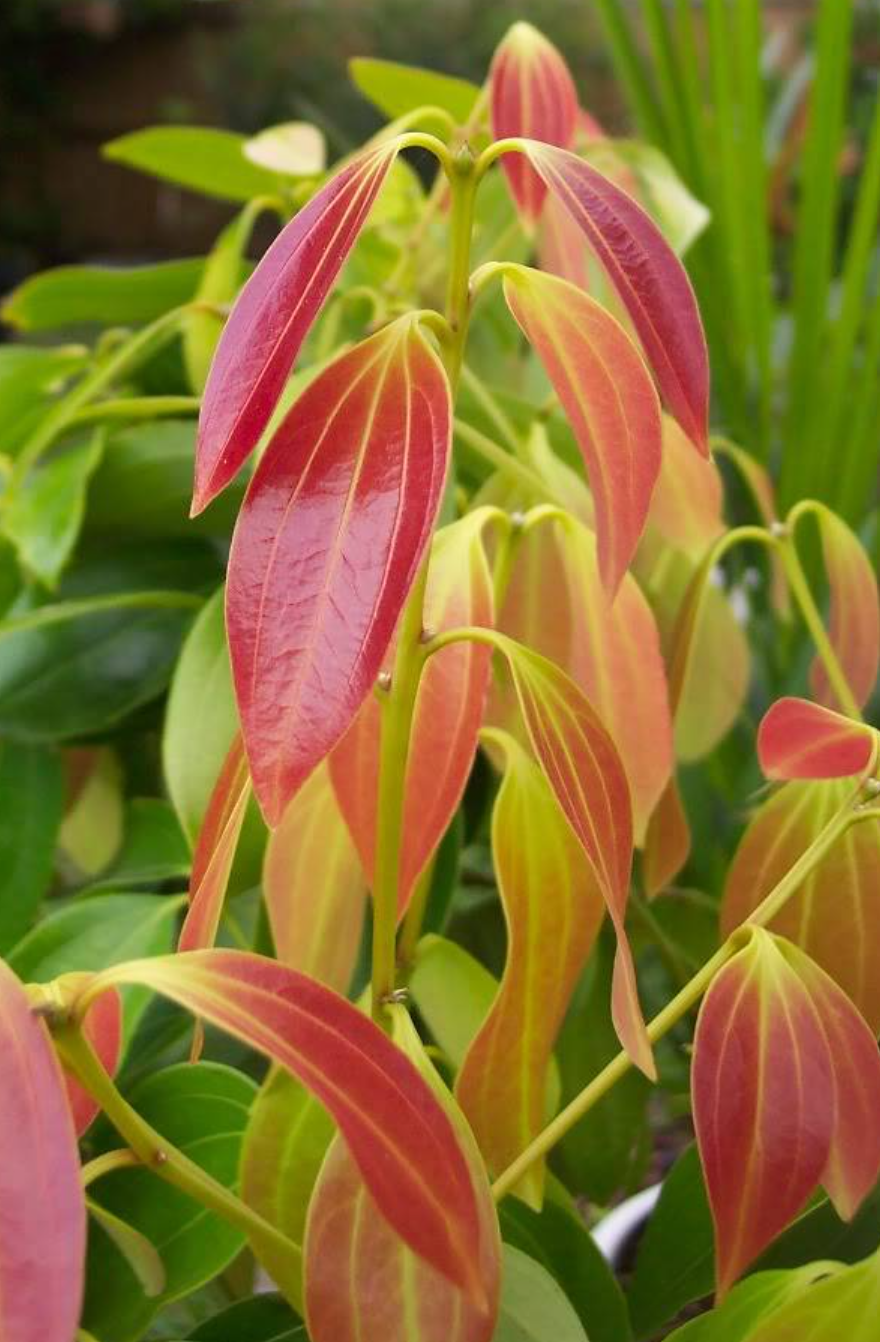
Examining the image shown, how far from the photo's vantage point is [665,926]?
0.44 meters

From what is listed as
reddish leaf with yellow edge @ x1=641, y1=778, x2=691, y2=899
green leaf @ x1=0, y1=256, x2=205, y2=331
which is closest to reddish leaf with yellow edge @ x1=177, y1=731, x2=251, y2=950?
reddish leaf with yellow edge @ x1=641, y1=778, x2=691, y2=899

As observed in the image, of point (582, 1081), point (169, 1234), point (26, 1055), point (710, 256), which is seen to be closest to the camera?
point (26, 1055)

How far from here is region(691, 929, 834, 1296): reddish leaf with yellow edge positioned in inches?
8.9

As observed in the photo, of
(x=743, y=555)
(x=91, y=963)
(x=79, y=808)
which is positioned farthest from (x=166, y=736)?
(x=743, y=555)

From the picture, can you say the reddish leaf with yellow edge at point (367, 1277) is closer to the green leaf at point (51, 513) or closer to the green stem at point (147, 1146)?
the green stem at point (147, 1146)

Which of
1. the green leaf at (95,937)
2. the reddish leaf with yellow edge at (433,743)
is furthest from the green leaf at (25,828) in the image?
the reddish leaf with yellow edge at (433,743)

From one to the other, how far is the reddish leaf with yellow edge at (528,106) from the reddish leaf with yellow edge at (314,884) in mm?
154

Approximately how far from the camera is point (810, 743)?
25 cm

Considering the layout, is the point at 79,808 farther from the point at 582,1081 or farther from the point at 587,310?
the point at 587,310

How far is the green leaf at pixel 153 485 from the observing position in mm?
426

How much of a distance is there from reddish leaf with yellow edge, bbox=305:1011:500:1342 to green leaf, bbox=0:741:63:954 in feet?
0.56

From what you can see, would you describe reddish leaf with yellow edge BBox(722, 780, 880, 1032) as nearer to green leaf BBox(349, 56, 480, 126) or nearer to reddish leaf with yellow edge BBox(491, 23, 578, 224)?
reddish leaf with yellow edge BBox(491, 23, 578, 224)

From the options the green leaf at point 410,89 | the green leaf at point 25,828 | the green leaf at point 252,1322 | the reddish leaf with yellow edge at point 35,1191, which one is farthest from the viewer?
the green leaf at point 410,89

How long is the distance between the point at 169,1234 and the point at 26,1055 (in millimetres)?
124
